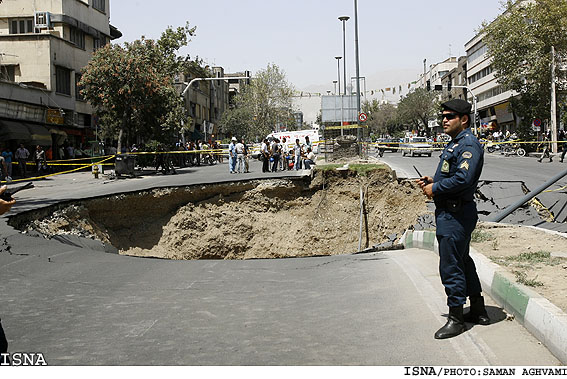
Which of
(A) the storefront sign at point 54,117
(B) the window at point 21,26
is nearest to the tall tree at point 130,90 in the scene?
(A) the storefront sign at point 54,117

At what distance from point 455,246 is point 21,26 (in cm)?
3735

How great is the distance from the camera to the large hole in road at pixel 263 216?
1748 centimetres

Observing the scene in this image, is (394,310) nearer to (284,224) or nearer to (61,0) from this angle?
(284,224)

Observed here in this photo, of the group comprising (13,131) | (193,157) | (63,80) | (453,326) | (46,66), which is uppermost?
(46,66)

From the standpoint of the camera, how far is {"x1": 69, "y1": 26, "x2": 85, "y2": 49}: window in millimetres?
37787

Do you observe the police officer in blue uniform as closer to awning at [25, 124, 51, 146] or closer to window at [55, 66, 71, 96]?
awning at [25, 124, 51, 146]

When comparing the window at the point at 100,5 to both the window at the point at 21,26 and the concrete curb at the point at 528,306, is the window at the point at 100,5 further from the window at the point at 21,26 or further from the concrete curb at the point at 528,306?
the concrete curb at the point at 528,306

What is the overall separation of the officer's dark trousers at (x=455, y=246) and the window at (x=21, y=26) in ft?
121

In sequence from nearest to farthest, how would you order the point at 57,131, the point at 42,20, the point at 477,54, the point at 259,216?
the point at 259,216, the point at 57,131, the point at 42,20, the point at 477,54

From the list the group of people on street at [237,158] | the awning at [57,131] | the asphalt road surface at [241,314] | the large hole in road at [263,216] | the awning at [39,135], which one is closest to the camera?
the asphalt road surface at [241,314]

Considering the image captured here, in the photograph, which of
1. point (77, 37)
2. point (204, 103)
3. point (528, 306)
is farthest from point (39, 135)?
point (204, 103)

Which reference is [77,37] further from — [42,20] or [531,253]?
[531,253]

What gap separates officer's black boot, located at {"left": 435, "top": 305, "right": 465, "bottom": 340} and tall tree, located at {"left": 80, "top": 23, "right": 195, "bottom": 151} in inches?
978

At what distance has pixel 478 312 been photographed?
4.76m
